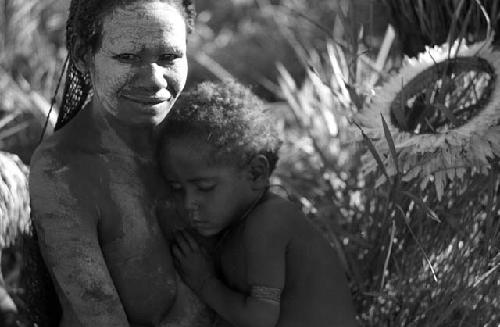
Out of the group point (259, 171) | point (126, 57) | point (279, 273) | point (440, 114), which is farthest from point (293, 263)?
point (440, 114)

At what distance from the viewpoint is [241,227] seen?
54.7 inches

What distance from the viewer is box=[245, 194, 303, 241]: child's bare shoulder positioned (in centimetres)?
136

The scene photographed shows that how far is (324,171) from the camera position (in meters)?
2.08

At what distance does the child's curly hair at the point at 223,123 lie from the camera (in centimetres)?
134

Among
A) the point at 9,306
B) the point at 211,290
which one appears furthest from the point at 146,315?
the point at 9,306

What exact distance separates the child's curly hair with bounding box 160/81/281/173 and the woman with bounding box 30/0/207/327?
0.17 feet

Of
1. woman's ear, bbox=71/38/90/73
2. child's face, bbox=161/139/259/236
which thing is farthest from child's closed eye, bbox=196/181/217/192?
woman's ear, bbox=71/38/90/73

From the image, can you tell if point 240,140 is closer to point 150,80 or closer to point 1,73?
point 150,80

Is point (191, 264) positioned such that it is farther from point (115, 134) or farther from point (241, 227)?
point (115, 134)

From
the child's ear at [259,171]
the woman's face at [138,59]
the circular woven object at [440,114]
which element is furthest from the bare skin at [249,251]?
the circular woven object at [440,114]

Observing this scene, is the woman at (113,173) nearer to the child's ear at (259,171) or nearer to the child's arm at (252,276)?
the child's arm at (252,276)

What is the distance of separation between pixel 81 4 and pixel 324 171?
931 millimetres

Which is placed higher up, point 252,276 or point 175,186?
point 175,186

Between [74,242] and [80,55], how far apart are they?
27 centimetres
